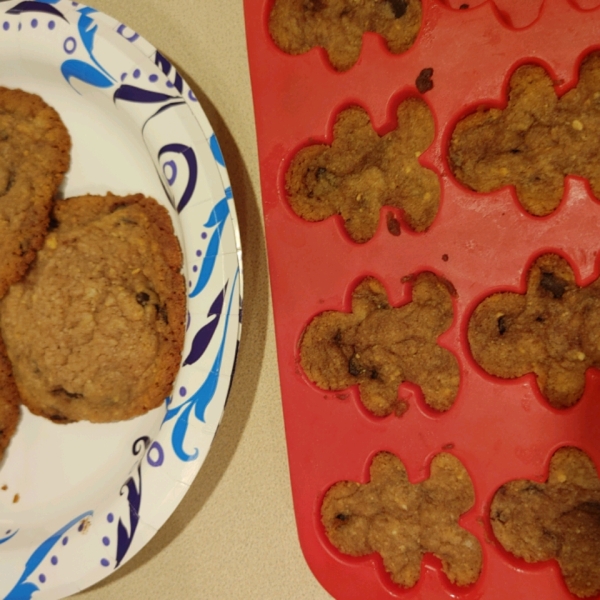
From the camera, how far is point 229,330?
2.27ft

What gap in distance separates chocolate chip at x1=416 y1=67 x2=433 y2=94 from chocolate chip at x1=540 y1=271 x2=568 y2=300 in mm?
303

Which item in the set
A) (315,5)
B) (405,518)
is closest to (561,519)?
(405,518)

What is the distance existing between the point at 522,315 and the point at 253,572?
0.60 metres

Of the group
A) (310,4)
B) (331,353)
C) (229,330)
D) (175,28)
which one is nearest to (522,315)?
(331,353)

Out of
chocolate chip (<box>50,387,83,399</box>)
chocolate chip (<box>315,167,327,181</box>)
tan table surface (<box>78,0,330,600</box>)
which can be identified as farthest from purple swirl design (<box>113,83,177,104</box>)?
chocolate chip (<box>50,387,83,399</box>)

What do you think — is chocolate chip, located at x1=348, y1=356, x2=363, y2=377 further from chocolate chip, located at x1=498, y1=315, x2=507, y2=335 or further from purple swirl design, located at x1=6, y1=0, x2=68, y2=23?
purple swirl design, located at x1=6, y1=0, x2=68, y2=23

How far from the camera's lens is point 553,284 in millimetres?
682

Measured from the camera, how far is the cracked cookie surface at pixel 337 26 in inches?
28.8

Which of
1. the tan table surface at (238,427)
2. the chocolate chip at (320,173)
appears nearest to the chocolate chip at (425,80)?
the chocolate chip at (320,173)

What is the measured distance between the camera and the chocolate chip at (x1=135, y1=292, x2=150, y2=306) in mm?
722

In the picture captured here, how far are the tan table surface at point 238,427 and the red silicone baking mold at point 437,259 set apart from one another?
88 millimetres

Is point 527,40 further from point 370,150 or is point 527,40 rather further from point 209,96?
point 209,96

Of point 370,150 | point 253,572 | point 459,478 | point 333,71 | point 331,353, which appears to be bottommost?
point 253,572

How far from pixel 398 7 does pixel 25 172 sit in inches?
23.8
